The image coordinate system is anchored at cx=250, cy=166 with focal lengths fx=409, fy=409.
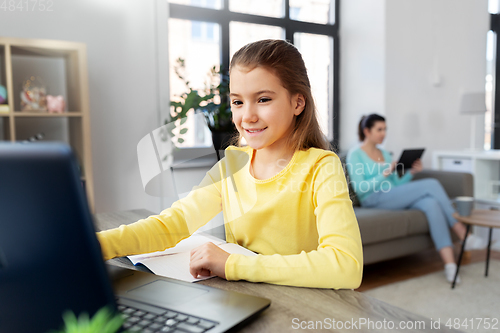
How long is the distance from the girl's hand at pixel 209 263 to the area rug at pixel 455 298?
1443 mm

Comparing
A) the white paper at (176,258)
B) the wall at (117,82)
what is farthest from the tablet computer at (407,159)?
the white paper at (176,258)

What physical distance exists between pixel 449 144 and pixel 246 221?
3475mm

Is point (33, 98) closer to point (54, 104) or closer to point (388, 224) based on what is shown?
point (54, 104)

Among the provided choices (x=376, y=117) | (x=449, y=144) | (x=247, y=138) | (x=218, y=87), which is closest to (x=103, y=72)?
(x=218, y=87)

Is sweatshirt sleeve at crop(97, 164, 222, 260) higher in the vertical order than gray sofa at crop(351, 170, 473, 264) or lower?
higher

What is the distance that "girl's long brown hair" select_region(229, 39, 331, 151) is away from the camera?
851 mm

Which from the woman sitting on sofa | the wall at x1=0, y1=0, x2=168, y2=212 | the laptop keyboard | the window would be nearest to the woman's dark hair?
the woman sitting on sofa

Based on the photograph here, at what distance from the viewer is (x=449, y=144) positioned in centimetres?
381

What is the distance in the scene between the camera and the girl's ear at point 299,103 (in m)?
0.92

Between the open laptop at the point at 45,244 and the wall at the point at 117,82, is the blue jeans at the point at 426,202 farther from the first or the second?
the open laptop at the point at 45,244

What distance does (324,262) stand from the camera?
626mm

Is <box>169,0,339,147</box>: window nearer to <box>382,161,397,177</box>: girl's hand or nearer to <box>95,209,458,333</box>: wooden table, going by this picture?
<box>382,161,397,177</box>: girl's hand

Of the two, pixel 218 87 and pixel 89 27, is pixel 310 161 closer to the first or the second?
pixel 218 87

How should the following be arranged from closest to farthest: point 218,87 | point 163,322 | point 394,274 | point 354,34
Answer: point 163,322 → point 394,274 → point 218,87 → point 354,34
